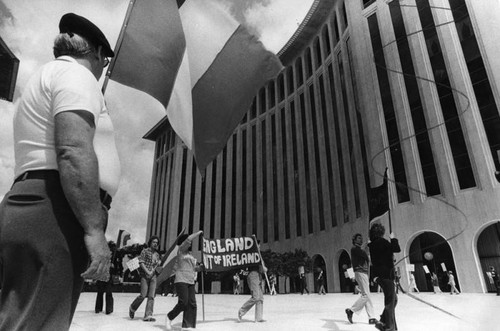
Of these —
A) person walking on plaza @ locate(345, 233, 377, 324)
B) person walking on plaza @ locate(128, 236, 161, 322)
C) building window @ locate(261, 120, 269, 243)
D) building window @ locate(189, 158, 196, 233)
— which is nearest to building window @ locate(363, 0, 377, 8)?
building window @ locate(261, 120, 269, 243)

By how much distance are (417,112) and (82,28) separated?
25.3m

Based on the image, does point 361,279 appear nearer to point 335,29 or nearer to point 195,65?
point 195,65

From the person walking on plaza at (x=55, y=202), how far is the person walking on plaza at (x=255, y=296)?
643 cm

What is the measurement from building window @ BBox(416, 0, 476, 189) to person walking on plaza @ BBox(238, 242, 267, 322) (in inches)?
721

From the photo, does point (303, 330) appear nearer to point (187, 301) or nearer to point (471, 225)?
point (187, 301)

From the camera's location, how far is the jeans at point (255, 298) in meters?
7.32

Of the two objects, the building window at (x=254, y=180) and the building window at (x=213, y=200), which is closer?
the building window at (x=254, y=180)

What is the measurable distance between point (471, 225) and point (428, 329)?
16.9 meters

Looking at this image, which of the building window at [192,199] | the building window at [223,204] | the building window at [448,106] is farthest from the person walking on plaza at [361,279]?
the building window at [192,199]

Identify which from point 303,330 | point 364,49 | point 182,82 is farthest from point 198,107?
point 364,49

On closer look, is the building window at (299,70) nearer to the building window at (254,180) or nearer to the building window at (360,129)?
the building window at (254,180)

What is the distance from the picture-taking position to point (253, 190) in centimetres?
4438

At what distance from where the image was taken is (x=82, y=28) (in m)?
A: 1.58

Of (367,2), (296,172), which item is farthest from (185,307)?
(296,172)
